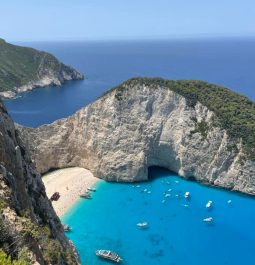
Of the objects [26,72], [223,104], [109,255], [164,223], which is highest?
[223,104]

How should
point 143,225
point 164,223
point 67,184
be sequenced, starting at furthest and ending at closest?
point 67,184
point 164,223
point 143,225

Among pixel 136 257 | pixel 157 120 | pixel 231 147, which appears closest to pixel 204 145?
pixel 231 147

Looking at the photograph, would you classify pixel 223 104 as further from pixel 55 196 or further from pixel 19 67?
pixel 19 67

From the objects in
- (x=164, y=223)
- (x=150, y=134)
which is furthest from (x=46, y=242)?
(x=150, y=134)

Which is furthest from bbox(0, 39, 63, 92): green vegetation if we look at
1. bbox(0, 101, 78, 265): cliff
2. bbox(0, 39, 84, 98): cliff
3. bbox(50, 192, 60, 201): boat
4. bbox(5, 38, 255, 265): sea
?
bbox(0, 101, 78, 265): cliff

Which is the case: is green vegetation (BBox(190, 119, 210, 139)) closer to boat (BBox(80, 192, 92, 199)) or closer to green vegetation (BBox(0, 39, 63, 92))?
boat (BBox(80, 192, 92, 199))

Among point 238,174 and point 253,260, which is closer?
point 253,260

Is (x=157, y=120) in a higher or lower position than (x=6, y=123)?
lower

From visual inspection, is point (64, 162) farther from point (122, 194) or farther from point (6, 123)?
point (6, 123)
